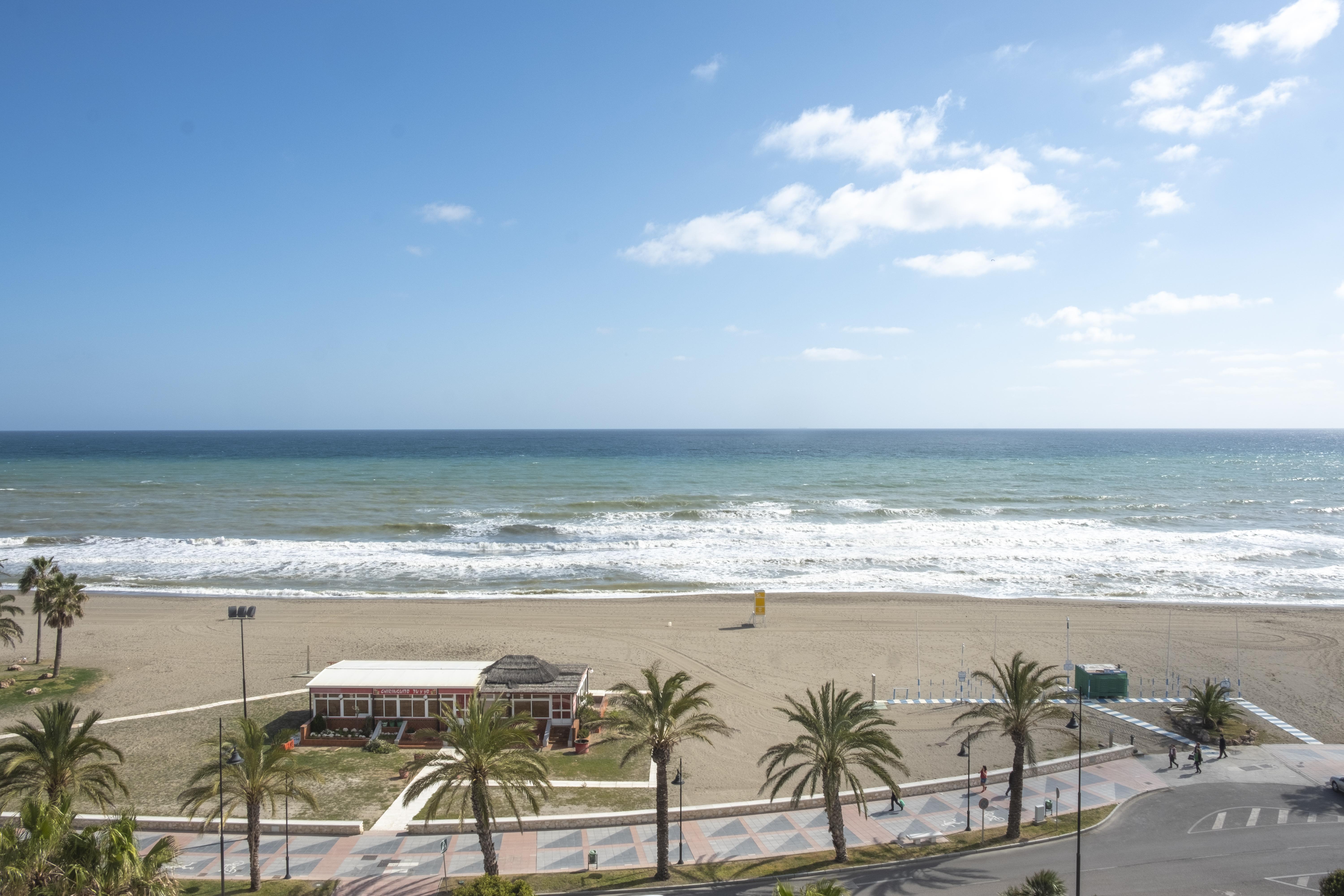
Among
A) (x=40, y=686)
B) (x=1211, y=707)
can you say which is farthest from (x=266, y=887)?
(x=1211, y=707)

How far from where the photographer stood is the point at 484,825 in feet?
62.5

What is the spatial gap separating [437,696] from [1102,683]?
1133 inches

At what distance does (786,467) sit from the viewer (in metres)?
144

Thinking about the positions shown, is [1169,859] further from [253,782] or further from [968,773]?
[253,782]

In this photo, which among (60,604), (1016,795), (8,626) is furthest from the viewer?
(60,604)

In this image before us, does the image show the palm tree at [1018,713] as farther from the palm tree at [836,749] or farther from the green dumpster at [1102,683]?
the green dumpster at [1102,683]

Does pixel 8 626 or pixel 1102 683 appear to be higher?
pixel 8 626

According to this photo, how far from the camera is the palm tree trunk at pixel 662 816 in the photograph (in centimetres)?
2017

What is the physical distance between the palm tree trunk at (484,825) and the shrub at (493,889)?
78.8 inches

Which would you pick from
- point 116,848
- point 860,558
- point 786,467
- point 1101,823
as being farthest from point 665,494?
point 116,848

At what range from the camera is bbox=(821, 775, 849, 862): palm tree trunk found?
67.6 feet

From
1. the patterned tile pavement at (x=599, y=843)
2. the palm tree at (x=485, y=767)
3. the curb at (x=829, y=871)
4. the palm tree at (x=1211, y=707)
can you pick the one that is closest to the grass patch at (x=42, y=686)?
the patterned tile pavement at (x=599, y=843)

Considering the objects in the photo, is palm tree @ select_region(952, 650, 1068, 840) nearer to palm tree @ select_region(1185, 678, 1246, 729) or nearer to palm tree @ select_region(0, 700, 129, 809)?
palm tree @ select_region(1185, 678, 1246, 729)

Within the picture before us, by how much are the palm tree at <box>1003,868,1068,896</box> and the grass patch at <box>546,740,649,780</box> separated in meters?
12.8
